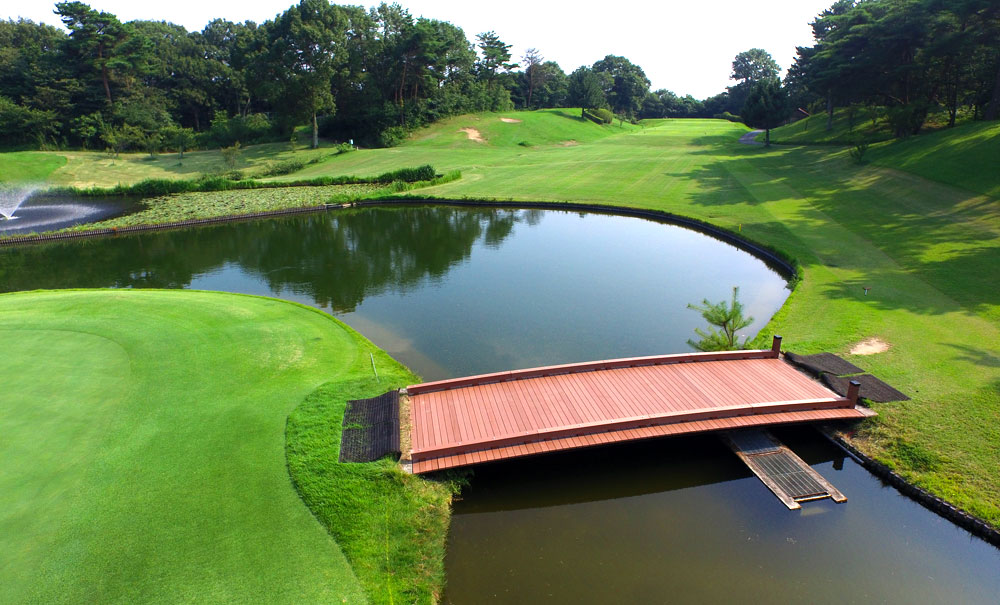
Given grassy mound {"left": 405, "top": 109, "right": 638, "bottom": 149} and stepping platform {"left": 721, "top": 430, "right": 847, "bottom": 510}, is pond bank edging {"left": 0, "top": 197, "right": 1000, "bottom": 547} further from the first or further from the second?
grassy mound {"left": 405, "top": 109, "right": 638, "bottom": 149}

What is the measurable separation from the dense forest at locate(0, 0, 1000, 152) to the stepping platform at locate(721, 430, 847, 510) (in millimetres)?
43026

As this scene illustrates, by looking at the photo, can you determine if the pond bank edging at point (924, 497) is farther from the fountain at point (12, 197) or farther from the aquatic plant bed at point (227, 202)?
the fountain at point (12, 197)

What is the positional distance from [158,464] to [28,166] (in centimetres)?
6099

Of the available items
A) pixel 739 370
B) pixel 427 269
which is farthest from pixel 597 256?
pixel 739 370

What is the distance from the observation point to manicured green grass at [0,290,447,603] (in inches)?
318

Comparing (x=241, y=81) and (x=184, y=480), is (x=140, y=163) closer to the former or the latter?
(x=241, y=81)

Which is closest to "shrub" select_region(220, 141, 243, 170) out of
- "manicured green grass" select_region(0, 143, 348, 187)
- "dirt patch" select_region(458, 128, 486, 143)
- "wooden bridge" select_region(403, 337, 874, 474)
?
"manicured green grass" select_region(0, 143, 348, 187)

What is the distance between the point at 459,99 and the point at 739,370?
74.6m

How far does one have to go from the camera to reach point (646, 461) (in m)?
11.9

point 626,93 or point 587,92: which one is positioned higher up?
point 626,93

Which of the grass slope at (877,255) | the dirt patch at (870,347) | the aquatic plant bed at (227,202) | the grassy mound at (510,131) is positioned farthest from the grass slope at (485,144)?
the dirt patch at (870,347)

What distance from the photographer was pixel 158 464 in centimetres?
1035

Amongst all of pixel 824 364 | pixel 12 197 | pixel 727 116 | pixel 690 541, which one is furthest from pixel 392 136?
pixel 727 116

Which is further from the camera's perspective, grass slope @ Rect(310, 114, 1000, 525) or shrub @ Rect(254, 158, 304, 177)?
shrub @ Rect(254, 158, 304, 177)
